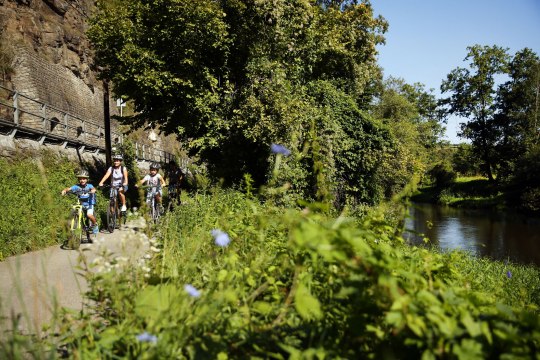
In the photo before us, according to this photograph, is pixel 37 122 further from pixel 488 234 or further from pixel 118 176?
pixel 488 234

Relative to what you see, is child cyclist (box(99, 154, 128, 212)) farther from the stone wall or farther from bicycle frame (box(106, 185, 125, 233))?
the stone wall

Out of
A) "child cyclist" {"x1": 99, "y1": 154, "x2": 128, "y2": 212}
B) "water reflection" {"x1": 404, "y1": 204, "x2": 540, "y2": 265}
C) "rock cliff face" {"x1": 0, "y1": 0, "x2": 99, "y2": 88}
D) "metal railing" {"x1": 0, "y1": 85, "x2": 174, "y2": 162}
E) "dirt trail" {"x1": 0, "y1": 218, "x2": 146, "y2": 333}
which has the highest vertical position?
"rock cliff face" {"x1": 0, "y1": 0, "x2": 99, "y2": 88}

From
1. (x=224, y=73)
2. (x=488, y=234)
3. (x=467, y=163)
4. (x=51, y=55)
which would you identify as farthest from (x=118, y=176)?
(x=467, y=163)

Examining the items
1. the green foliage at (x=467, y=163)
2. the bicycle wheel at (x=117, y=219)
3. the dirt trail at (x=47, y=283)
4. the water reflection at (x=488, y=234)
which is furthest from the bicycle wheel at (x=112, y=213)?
the green foliage at (x=467, y=163)

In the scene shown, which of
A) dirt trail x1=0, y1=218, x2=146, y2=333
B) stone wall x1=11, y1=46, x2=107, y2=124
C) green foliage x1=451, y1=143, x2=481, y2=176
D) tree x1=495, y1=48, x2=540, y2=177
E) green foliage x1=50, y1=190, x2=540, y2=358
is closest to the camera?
green foliage x1=50, y1=190, x2=540, y2=358

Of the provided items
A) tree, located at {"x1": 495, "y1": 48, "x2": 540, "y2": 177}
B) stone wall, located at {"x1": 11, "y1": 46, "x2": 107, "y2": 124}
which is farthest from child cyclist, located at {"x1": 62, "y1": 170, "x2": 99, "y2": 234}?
tree, located at {"x1": 495, "y1": 48, "x2": 540, "y2": 177}

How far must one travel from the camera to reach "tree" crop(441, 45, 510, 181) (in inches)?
1574

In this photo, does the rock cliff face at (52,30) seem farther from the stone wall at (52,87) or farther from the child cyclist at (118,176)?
the child cyclist at (118,176)

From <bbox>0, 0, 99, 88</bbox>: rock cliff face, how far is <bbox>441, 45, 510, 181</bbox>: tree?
129ft

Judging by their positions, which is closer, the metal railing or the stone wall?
the metal railing

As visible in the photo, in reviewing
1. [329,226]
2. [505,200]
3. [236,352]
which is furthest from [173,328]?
[505,200]

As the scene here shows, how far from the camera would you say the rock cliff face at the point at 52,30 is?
2297cm

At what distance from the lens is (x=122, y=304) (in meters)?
2.30

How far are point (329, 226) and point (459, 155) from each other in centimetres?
5166
